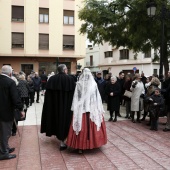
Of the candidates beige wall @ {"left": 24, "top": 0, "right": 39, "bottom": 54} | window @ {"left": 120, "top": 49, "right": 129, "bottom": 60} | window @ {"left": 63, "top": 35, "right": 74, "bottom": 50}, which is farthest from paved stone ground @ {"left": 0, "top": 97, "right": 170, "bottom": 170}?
window @ {"left": 120, "top": 49, "right": 129, "bottom": 60}

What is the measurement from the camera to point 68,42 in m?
28.1

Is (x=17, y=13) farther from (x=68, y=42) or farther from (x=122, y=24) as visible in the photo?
(x=122, y=24)

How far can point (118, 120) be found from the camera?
8.97 m

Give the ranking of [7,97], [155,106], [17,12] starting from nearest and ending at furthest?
1. [7,97]
2. [155,106]
3. [17,12]

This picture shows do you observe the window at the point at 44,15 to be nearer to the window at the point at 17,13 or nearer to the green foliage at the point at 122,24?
the window at the point at 17,13

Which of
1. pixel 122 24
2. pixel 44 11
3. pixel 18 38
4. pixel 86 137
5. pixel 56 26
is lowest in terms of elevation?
pixel 86 137

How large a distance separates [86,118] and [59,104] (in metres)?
0.76

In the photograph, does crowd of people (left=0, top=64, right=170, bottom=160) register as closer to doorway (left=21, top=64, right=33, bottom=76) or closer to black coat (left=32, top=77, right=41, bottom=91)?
black coat (left=32, top=77, right=41, bottom=91)

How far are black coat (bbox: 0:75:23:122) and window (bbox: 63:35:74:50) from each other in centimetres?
2358

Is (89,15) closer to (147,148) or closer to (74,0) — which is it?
(147,148)

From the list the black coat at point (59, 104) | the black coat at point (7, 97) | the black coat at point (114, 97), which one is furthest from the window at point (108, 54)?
the black coat at point (7, 97)

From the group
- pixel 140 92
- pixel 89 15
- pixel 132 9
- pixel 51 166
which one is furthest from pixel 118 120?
pixel 89 15

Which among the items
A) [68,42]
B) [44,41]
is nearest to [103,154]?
[44,41]

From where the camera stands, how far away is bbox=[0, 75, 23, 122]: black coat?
4707 mm
